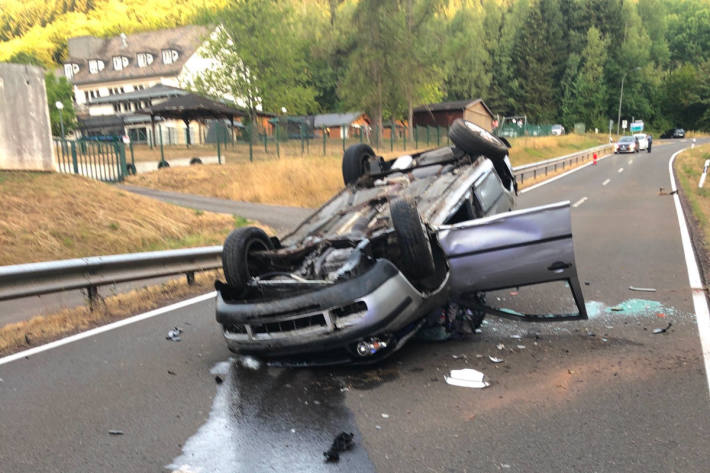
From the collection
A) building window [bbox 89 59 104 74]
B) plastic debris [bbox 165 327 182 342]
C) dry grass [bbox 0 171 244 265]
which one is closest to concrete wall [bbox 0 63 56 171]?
dry grass [bbox 0 171 244 265]

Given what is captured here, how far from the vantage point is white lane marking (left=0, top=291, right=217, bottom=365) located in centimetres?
492

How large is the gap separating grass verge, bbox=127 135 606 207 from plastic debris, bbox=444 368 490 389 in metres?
13.3

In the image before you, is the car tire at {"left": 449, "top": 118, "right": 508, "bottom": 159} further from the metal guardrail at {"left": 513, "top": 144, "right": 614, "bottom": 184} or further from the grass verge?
the metal guardrail at {"left": 513, "top": 144, "right": 614, "bottom": 184}

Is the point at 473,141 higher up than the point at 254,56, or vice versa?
the point at 254,56

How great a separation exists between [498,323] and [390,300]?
195 cm

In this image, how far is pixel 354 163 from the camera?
7.22 m

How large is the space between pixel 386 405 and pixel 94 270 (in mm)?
3964

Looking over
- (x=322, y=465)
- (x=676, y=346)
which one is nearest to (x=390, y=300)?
(x=322, y=465)

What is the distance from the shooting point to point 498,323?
546cm

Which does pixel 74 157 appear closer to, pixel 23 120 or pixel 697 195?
pixel 23 120

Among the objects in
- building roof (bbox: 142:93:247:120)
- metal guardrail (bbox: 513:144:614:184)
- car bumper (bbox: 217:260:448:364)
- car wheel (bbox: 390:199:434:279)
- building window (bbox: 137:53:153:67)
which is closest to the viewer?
car bumper (bbox: 217:260:448:364)

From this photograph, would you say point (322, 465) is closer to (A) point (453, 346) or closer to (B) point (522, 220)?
(A) point (453, 346)

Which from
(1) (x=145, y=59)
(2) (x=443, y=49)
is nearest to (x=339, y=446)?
(2) (x=443, y=49)

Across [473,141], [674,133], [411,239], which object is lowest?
[674,133]
